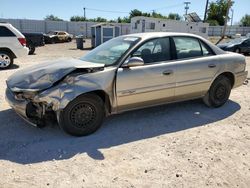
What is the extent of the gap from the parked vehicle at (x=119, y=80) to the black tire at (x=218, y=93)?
0.02 metres

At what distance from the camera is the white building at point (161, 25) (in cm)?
2803

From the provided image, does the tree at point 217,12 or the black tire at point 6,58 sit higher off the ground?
the tree at point 217,12

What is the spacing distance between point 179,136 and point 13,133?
261cm

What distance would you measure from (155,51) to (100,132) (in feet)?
5.59

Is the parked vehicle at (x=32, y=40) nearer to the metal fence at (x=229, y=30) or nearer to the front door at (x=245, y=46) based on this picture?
the front door at (x=245, y=46)

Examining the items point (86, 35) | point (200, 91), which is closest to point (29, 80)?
point (200, 91)

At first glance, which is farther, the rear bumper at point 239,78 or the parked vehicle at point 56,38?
the parked vehicle at point 56,38

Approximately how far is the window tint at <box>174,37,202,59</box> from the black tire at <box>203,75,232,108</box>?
0.76m

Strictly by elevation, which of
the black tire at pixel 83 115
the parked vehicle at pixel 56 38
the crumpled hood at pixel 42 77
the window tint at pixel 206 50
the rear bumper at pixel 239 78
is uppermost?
the window tint at pixel 206 50

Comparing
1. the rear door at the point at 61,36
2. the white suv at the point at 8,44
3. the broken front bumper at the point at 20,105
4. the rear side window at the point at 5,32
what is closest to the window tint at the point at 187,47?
the broken front bumper at the point at 20,105

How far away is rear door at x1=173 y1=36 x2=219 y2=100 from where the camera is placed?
4.95 meters

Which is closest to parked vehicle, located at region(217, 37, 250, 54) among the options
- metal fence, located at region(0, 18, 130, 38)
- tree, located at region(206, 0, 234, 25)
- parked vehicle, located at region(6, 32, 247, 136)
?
parked vehicle, located at region(6, 32, 247, 136)

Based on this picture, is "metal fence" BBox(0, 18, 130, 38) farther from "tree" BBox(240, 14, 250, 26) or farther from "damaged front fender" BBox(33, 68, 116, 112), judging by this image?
"tree" BBox(240, 14, 250, 26)

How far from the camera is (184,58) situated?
502 centimetres
